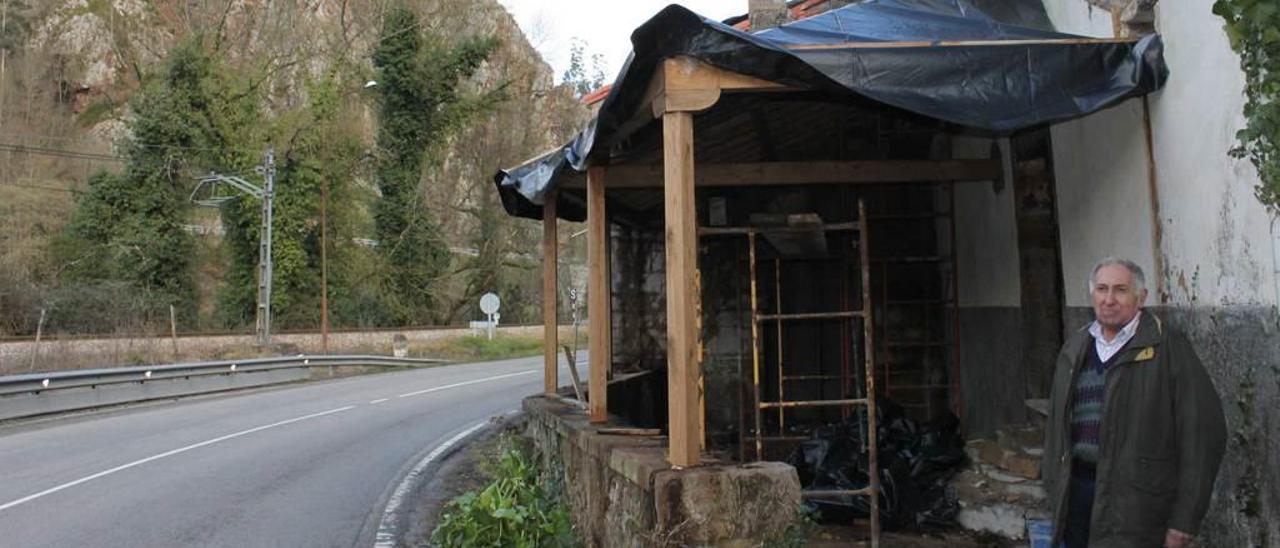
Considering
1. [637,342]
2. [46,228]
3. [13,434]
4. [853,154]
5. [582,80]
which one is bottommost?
[13,434]

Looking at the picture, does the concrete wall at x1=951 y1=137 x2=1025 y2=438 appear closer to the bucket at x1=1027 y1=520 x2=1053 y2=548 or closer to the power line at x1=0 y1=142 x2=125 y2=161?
the bucket at x1=1027 y1=520 x2=1053 y2=548

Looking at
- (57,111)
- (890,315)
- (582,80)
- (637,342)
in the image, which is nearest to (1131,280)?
(890,315)

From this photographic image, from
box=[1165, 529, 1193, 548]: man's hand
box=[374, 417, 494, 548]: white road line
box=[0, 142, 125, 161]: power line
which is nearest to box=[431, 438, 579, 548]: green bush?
box=[374, 417, 494, 548]: white road line

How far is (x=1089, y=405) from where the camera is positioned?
140 inches

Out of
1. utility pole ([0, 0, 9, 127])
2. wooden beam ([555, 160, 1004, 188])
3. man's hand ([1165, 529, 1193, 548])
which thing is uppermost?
utility pole ([0, 0, 9, 127])

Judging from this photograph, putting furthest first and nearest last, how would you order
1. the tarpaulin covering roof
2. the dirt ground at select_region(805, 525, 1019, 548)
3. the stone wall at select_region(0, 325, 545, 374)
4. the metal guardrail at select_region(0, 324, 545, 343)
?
the metal guardrail at select_region(0, 324, 545, 343)
the stone wall at select_region(0, 325, 545, 374)
the dirt ground at select_region(805, 525, 1019, 548)
the tarpaulin covering roof

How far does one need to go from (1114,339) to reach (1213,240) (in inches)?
53.9

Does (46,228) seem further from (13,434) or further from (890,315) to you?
(890,315)

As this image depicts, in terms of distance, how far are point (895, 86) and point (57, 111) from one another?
156ft

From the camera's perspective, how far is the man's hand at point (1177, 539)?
3223mm

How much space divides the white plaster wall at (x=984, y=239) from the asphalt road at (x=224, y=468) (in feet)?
17.3

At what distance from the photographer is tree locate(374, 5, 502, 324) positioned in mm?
33938

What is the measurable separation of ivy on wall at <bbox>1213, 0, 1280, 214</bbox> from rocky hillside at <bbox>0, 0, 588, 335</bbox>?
3115cm

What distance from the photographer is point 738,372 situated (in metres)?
10.9
